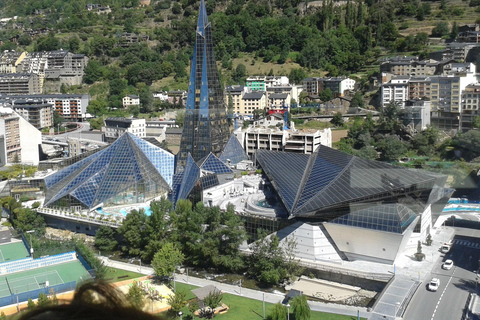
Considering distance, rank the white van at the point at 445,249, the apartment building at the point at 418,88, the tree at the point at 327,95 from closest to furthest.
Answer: the white van at the point at 445,249 < the apartment building at the point at 418,88 < the tree at the point at 327,95

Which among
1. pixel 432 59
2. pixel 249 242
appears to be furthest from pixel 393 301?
pixel 432 59

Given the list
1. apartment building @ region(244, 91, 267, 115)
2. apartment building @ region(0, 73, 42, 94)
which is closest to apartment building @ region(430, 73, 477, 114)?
apartment building @ region(244, 91, 267, 115)

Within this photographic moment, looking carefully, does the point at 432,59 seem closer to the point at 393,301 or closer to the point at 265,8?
the point at 265,8

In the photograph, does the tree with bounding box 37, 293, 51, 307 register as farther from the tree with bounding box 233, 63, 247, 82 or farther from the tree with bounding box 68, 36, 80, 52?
the tree with bounding box 68, 36, 80, 52

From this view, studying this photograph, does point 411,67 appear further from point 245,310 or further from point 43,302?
point 43,302

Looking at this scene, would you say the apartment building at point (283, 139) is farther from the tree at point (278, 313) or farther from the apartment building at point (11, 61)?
the apartment building at point (11, 61)

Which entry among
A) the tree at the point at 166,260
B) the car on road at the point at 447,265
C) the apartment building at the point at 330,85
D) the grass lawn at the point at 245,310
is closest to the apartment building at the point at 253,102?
the apartment building at the point at 330,85
